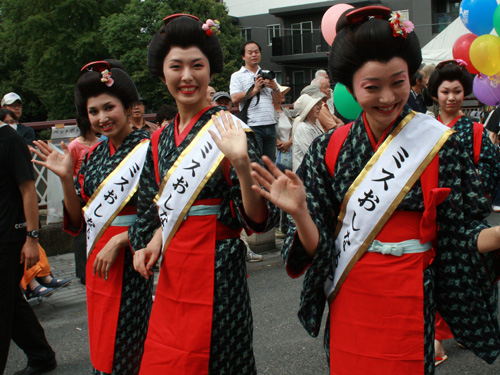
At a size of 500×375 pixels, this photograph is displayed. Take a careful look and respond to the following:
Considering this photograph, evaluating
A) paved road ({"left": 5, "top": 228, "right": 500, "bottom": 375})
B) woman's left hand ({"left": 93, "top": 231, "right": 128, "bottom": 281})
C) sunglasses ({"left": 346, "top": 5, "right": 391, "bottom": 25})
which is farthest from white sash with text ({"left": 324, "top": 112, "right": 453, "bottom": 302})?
paved road ({"left": 5, "top": 228, "right": 500, "bottom": 375})

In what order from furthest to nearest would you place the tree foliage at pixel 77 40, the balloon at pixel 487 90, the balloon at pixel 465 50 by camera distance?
the tree foliage at pixel 77 40 < the balloon at pixel 487 90 < the balloon at pixel 465 50

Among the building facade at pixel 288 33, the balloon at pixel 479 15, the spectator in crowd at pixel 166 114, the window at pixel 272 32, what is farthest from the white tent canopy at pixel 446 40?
the window at pixel 272 32

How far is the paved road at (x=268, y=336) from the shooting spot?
3.42 meters

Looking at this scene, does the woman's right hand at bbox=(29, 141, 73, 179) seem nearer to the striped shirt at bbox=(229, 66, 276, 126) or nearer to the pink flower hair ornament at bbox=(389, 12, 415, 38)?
the pink flower hair ornament at bbox=(389, 12, 415, 38)

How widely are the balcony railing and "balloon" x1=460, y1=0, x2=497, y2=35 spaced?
76.4 ft

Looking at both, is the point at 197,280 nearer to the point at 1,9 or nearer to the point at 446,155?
the point at 446,155

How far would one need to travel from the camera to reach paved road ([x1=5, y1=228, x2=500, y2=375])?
3.42 meters

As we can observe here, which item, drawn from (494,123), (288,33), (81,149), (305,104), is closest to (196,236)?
(81,149)

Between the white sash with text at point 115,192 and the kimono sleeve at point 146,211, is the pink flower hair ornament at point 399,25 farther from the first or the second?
the white sash with text at point 115,192

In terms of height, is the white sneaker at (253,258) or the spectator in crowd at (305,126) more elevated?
the spectator in crowd at (305,126)

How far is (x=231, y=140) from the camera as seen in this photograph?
191 centimetres

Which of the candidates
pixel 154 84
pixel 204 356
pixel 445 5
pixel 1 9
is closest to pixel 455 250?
pixel 204 356

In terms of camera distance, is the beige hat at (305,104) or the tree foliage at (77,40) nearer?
the beige hat at (305,104)

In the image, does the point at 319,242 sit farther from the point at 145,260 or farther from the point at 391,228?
the point at 145,260
